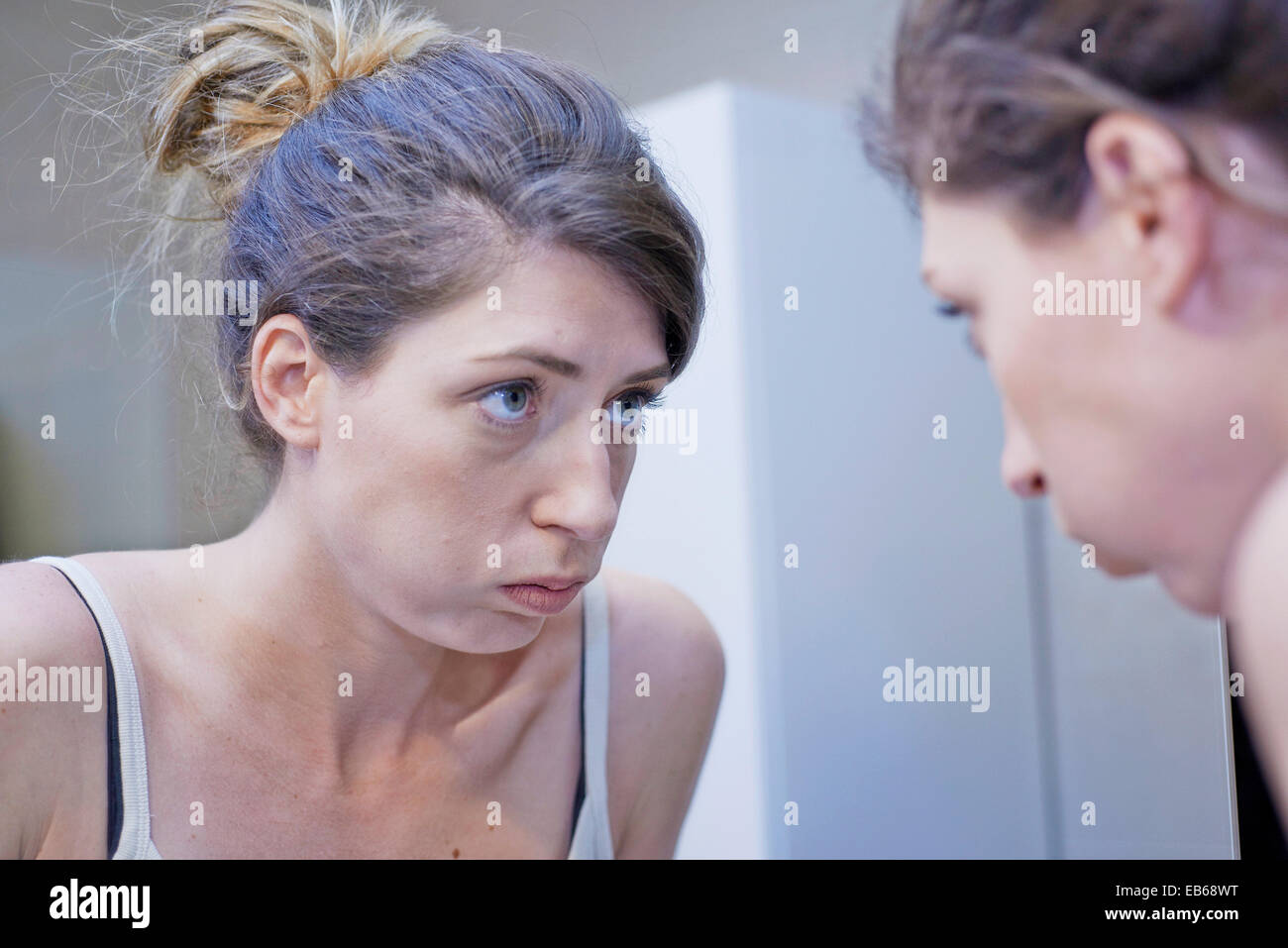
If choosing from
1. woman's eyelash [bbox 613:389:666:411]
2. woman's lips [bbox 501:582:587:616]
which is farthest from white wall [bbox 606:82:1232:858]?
woman's lips [bbox 501:582:587:616]

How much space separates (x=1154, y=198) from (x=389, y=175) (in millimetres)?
509

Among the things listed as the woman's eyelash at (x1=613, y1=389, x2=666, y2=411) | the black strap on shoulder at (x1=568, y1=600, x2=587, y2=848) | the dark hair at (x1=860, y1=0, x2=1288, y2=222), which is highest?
the dark hair at (x1=860, y1=0, x2=1288, y2=222)

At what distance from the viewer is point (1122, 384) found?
0.60 meters

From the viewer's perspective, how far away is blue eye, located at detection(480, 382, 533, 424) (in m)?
0.81

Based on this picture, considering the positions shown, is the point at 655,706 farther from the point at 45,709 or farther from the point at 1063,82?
the point at 1063,82

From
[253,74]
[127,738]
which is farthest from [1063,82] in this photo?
[127,738]

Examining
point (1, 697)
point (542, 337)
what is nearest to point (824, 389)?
point (542, 337)

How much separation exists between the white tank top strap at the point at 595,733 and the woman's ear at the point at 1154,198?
1.89 feet

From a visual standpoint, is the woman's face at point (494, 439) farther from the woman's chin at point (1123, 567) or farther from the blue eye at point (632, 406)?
the woman's chin at point (1123, 567)

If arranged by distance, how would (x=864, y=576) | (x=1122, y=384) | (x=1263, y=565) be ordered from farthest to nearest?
(x=864, y=576) → (x=1122, y=384) → (x=1263, y=565)

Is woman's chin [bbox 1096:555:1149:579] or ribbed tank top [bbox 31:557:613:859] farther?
ribbed tank top [bbox 31:557:613:859]

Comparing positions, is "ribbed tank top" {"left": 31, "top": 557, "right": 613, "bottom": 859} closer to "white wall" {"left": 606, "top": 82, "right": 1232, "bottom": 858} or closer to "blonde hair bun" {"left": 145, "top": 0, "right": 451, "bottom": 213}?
"blonde hair bun" {"left": 145, "top": 0, "right": 451, "bottom": 213}

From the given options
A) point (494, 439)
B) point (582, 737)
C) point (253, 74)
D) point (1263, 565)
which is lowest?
point (582, 737)
